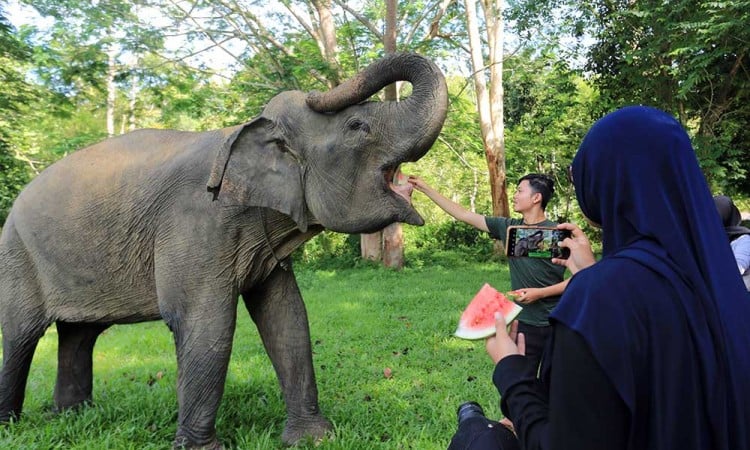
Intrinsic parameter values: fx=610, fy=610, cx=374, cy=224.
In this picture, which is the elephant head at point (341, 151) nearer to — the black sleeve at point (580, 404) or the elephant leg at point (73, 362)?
the black sleeve at point (580, 404)

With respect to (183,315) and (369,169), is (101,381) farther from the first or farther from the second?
(369,169)

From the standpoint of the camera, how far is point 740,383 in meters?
1.21

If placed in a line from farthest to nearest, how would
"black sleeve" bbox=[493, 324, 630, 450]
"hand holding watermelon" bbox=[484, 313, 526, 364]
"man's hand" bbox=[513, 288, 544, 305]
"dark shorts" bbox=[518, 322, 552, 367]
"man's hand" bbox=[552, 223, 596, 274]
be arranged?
"dark shorts" bbox=[518, 322, 552, 367]
"man's hand" bbox=[513, 288, 544, 305]
"man's hand" bbox=[552, 223, 596, 274]
"hand holding watermelon" bbox=[484, 313, 526, 364]
"black sleeve" bbox=[493, 324, 630, 450]

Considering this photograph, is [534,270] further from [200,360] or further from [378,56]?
[378,56]

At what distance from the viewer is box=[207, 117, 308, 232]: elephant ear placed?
2922mm

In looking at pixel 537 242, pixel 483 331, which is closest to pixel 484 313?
pixel 483 331

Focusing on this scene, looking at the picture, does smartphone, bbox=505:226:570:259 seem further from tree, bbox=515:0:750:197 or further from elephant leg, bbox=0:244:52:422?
tree, bbox=515:0:750:197

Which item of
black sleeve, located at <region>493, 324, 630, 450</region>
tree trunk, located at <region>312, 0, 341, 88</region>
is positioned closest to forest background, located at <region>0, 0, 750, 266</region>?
tree trunk, located at <region>312, 0, 341, 88</region>

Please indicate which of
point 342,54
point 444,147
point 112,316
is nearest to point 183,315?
point 112,316

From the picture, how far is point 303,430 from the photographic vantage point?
3.45 metres

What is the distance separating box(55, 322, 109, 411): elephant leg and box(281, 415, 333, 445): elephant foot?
4.85ft

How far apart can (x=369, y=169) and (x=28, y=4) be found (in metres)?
9.61

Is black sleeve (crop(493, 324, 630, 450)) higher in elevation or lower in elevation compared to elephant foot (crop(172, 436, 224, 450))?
higher

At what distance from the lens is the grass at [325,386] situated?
11.5 feet
